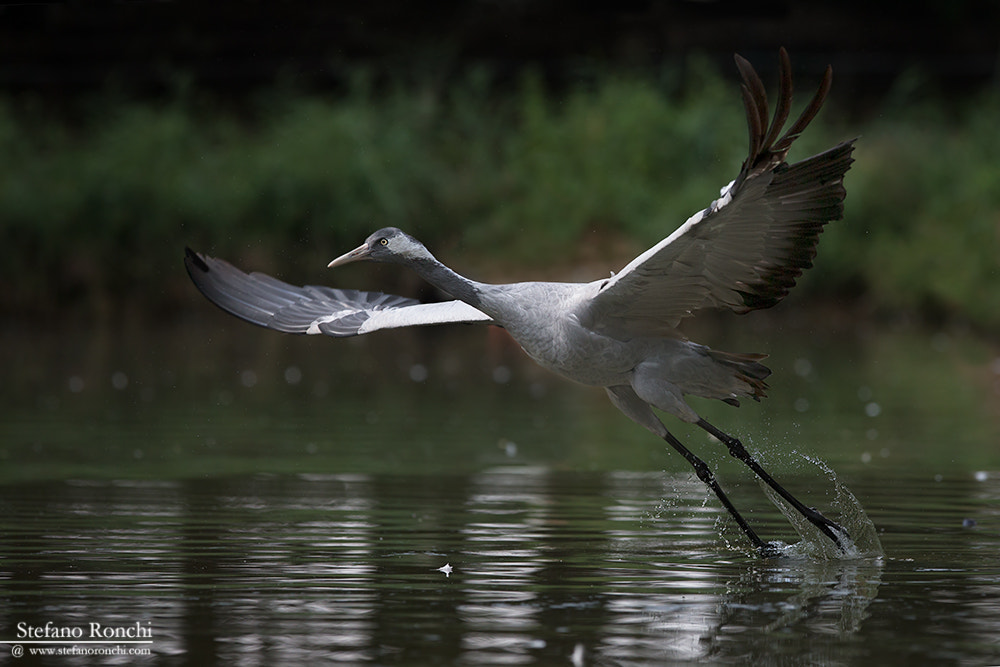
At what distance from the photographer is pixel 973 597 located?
253 inches

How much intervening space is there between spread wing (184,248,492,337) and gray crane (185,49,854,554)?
0.9 inches

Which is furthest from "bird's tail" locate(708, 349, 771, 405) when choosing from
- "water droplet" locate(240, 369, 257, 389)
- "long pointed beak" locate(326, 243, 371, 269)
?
"water droplet" locate(240, 369, 257, 389)

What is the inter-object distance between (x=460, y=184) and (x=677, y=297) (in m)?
18.2

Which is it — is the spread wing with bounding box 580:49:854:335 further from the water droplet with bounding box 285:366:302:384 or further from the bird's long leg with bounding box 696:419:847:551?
the water droplet with bounding box 285:366:302:384

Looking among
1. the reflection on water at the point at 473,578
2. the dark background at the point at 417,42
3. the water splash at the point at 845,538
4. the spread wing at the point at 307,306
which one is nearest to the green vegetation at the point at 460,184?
the dark background at the point at 417,42

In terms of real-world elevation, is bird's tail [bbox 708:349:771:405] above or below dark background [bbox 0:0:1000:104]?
Result: below

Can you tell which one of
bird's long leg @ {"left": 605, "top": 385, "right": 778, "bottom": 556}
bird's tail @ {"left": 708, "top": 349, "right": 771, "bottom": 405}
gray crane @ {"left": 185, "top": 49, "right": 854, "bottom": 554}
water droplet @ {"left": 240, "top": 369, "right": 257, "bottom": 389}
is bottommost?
bird's long leg @ {"left": 605, "top": 385, "right": 778, "bottom": 556}

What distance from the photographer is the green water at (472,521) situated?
5.76m

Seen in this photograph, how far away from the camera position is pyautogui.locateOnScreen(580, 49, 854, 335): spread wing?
6641 mm

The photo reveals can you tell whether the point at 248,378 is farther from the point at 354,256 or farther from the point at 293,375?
the point at 354,256

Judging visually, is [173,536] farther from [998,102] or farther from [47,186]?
[998,102]

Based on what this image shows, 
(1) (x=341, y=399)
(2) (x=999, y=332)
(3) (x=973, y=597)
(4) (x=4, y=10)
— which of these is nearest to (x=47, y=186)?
(4) (x=4, y=10)

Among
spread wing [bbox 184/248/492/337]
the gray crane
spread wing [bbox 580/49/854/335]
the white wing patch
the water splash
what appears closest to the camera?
spread wing [bbox 580/49/854/335]

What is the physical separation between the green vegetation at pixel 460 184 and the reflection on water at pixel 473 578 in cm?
1389
